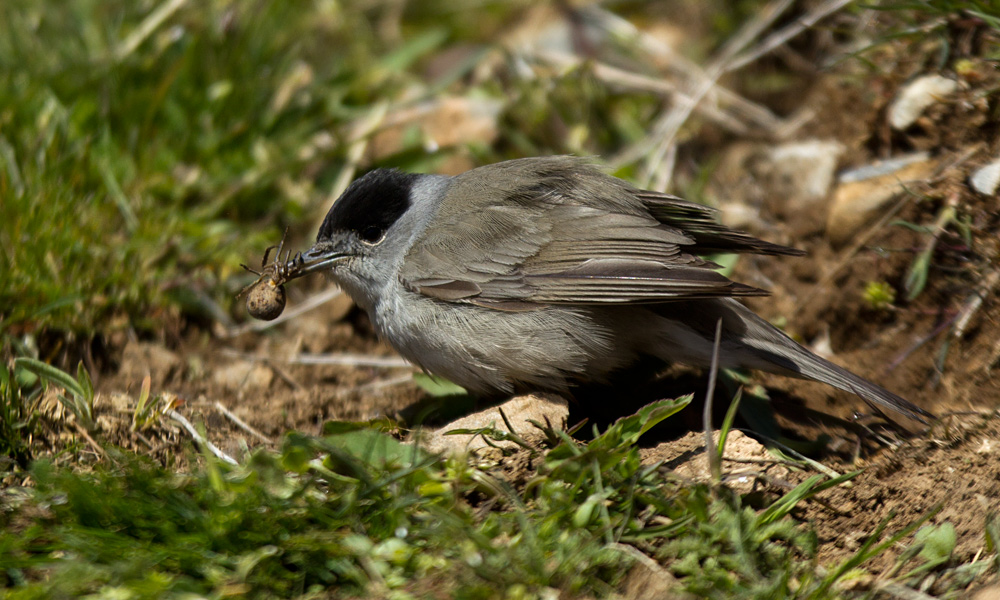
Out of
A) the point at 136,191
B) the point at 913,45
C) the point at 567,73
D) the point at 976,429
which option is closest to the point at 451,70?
the point at 567,73

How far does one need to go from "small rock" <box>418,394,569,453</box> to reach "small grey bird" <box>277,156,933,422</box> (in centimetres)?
24

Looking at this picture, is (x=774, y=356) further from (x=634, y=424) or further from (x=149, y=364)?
(x=149, y=364)

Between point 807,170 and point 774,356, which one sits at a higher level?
point 807,170

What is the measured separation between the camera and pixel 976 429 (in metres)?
3.62

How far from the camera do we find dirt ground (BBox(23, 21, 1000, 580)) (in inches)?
135

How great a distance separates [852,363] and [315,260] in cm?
278

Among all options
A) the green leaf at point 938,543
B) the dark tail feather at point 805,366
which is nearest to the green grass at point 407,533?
the green leaf at point 938,543

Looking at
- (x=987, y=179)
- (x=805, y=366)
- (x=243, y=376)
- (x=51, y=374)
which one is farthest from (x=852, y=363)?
(x=51, y=374)

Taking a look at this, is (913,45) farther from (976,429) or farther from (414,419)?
(414,419)

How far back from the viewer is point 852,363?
4426 mm

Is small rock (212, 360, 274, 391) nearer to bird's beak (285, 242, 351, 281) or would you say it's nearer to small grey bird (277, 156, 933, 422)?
bird's beak (285, 242, 351, 281)

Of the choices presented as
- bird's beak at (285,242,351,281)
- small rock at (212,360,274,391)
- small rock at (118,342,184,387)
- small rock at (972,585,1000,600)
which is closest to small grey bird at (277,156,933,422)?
bird's beak at (285,242,351,281)

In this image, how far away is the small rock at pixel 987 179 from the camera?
4.11 meters

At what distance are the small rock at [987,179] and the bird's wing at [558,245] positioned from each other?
114 centimetres
